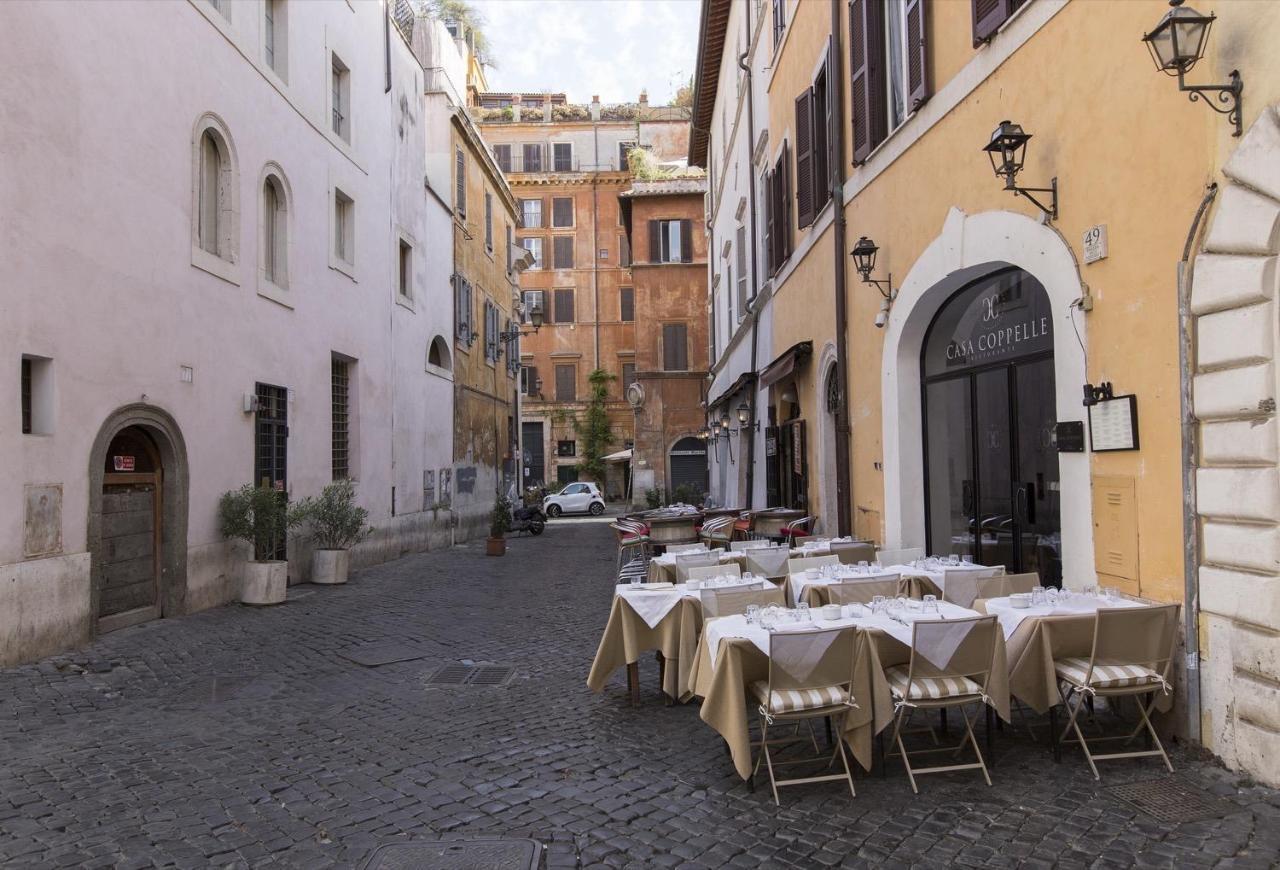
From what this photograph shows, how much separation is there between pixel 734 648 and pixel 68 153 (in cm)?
765

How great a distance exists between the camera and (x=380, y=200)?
16.7m

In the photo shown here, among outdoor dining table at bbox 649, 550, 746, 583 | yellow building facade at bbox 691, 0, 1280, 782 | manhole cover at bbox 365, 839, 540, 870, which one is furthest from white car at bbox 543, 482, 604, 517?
manhole cover at bbox 365, 839, 540, 870

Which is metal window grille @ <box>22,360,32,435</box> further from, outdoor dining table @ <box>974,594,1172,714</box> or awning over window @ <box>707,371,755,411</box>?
awning over window @ <box>707,371,755,411</box>

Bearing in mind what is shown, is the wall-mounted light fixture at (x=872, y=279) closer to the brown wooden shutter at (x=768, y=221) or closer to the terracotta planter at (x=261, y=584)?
the brown wooden shutter at (x=768, y=221)

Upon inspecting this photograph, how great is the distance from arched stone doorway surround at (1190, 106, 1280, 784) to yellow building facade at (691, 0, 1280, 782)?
1cm

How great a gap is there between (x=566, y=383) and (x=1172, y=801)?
40.0 metres

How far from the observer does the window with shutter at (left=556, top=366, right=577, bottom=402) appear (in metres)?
43.1

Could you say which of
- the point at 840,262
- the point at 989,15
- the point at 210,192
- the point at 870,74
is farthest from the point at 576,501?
the point at 989,15

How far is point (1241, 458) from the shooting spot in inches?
163

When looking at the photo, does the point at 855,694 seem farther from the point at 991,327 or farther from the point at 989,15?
the point at 989,15

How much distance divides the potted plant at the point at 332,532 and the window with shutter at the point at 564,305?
31223 mm

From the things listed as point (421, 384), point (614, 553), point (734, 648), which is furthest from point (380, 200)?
point (734, 648)

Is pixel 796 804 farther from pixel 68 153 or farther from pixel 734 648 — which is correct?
pixel 68 153

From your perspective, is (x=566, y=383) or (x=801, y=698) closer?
(x=801, y=698)
